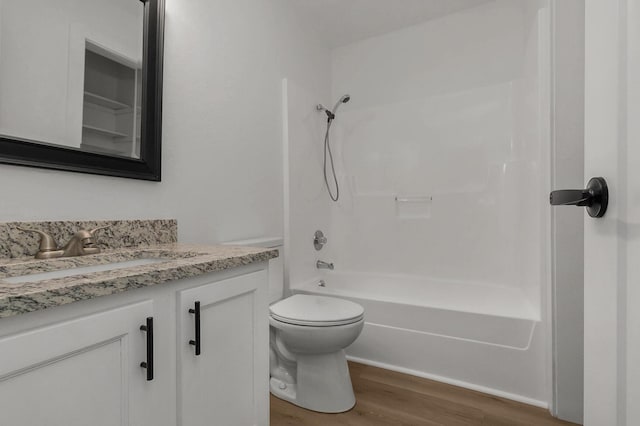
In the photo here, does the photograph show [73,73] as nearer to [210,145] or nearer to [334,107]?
[210,145]

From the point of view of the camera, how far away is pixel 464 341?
1822mm

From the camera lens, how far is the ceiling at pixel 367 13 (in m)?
2.34

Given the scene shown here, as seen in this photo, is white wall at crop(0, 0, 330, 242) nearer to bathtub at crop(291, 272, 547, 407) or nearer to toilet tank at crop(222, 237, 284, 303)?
toilet tank at crop(222, 237, 284, 303)

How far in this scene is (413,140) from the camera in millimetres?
2641

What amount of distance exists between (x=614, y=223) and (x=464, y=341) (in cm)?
157

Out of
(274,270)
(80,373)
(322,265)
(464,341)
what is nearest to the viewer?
(80,373)

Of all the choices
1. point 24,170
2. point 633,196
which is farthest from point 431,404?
point 24,170

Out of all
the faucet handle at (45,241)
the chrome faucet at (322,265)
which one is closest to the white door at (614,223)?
the faucet handle at (45,241)

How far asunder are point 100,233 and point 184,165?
1.60 feet

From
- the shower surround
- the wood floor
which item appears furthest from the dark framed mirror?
the wood floor

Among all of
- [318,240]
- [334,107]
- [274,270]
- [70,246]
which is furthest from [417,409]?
[334,107]

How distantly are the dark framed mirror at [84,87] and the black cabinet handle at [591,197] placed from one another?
1366mm

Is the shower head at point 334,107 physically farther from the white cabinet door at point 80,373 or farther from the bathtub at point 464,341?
the white cabinet door at point 80,373

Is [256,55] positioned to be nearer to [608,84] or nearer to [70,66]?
[70,66]
